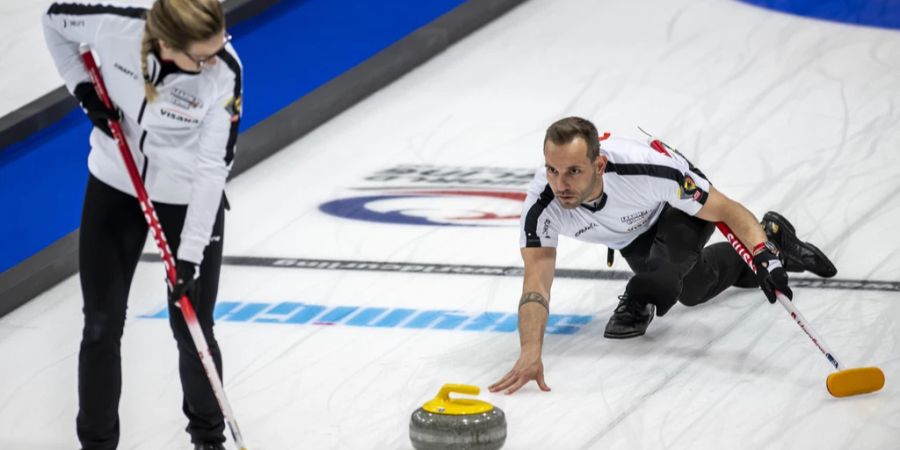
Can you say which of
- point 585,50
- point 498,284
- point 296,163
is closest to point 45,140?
point 296,163

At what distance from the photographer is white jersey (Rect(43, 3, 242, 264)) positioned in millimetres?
3328

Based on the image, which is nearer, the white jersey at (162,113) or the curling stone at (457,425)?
the white jersey at (162,113)

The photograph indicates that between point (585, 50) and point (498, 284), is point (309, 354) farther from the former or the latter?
point (585, 50)

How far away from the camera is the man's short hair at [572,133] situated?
415 cm

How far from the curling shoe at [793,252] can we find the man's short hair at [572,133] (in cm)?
115

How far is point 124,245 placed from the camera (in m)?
3.47

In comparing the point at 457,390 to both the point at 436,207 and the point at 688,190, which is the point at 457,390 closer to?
the point at 688,190

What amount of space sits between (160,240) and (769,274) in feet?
6.42

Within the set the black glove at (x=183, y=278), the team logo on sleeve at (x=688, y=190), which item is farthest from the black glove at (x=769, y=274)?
the black glove at (x=183, y=278)

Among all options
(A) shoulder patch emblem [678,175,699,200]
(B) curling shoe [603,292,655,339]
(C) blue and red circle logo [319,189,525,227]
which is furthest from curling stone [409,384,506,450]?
(C) blue and red circle logo [319,189,525,227]

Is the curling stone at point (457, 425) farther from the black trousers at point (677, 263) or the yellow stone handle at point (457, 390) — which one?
the black trousers at point (677, 263)

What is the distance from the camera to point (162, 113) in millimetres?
3357

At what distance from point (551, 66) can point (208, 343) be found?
4.66m

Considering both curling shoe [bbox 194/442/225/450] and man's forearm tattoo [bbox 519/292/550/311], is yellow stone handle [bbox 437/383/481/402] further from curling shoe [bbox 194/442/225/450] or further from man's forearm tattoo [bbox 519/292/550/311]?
man's forearm tattoo [bbox 519/292/550/311]
